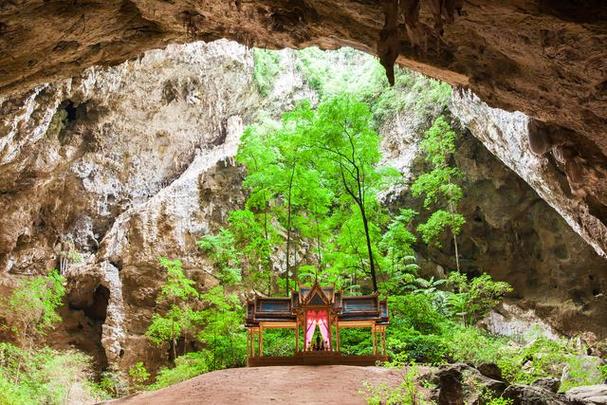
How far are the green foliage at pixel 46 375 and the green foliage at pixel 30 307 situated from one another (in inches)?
28.1

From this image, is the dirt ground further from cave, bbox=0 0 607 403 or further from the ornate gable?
the ornate gable

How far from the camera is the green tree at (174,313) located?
16.5 metres

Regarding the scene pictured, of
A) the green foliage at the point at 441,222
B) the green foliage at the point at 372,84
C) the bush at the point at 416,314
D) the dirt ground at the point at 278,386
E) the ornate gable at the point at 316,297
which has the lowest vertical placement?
the dirt ground at the point at 278,386

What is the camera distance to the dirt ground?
9.27 m

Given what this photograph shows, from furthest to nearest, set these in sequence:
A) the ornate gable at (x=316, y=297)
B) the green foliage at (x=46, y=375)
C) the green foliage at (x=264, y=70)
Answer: the green foliage at (x=264, y=70) < the green foliage at (x=46, y=375) < the ornate gable at (x=316, y=297)

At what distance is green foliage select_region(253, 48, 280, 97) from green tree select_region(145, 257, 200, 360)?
11025mm

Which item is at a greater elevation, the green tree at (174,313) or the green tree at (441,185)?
the green tree at (441,185)

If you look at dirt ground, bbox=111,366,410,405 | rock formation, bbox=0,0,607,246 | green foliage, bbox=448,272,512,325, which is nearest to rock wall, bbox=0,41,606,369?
→ green foliage, bbox=448,272,512,325

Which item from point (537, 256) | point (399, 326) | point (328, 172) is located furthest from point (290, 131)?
point (537, 256)

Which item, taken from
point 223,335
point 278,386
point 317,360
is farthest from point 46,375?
point 278,386

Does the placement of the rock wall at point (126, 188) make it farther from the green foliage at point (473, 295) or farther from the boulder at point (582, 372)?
the boulder at point (582, 372)

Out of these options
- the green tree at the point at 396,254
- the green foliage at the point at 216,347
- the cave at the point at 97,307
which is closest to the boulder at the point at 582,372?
the green tree at the point at 396,254

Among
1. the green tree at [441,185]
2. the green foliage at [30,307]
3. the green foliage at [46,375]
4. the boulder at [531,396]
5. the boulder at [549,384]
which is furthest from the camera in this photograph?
the green tree at [441,185]

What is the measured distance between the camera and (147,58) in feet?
66.5
